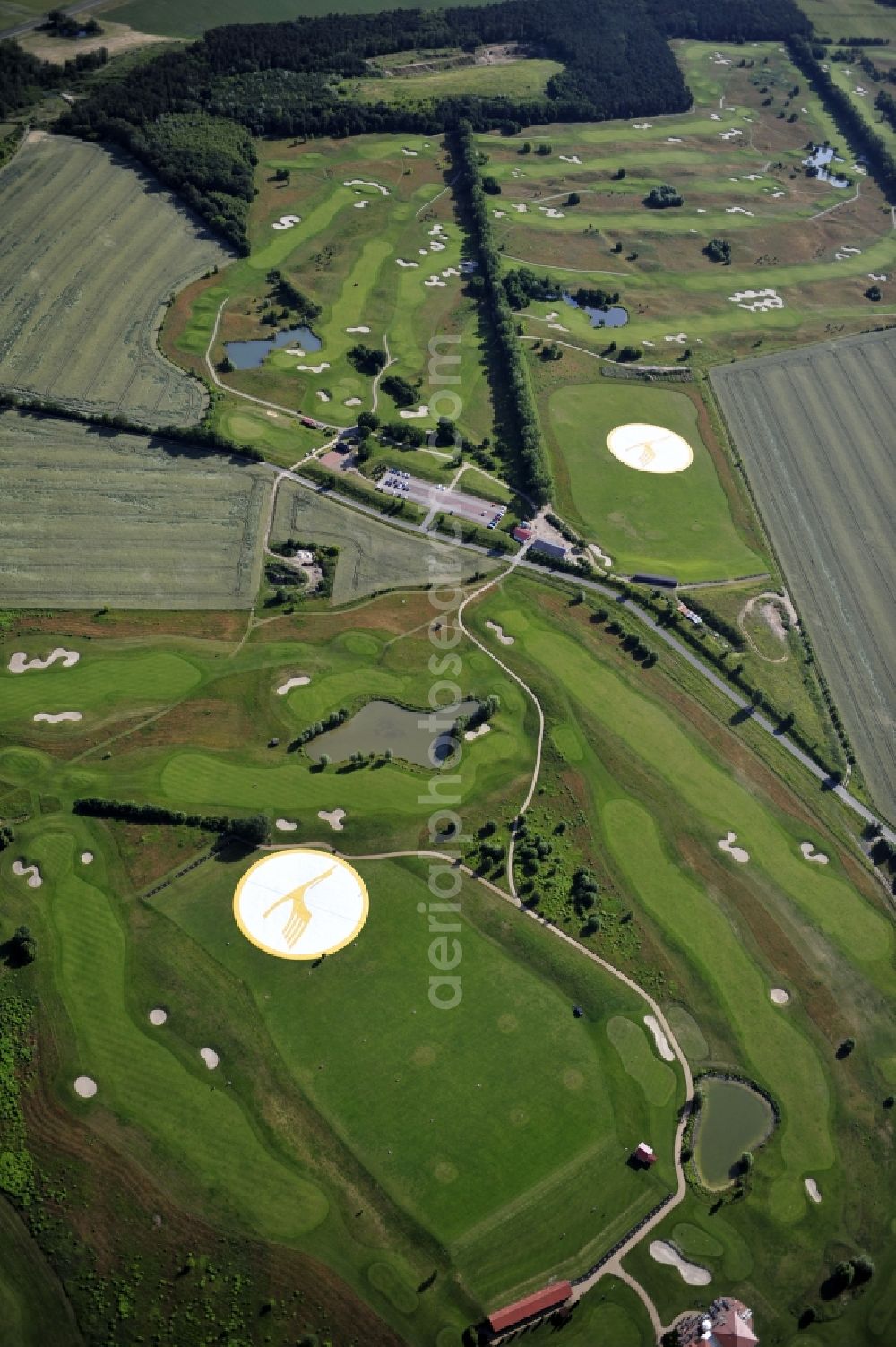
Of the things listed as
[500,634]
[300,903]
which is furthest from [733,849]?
[300,903]

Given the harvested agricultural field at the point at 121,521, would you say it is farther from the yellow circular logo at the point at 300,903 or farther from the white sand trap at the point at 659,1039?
the white sand trap at the point at 659,1039

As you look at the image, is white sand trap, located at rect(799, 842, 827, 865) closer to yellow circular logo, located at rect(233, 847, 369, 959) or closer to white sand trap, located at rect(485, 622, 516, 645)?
white sand trap, located at rect(485, 622, 516, 645)

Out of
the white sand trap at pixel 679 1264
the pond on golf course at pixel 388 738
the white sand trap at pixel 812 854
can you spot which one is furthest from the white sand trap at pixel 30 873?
the white sand trap at pixel 812 854

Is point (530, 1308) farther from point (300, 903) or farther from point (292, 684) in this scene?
point (292, 684)

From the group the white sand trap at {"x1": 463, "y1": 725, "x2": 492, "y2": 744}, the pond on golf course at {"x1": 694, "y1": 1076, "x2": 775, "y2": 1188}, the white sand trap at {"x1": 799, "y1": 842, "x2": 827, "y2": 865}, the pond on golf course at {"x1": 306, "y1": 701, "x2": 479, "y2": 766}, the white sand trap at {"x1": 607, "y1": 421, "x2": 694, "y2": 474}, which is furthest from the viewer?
the white sand trap at {"x1": 607, "y1": 421, "x2": 694, "y2": 474}

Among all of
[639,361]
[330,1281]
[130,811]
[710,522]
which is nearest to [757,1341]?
[330,1281]

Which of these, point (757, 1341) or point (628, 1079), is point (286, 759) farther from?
point (757, 1341)

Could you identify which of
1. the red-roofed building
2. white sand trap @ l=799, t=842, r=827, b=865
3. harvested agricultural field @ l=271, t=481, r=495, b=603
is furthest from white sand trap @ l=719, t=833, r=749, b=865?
harvested agricultural field @ l=271, t=481, r=495, b=603
